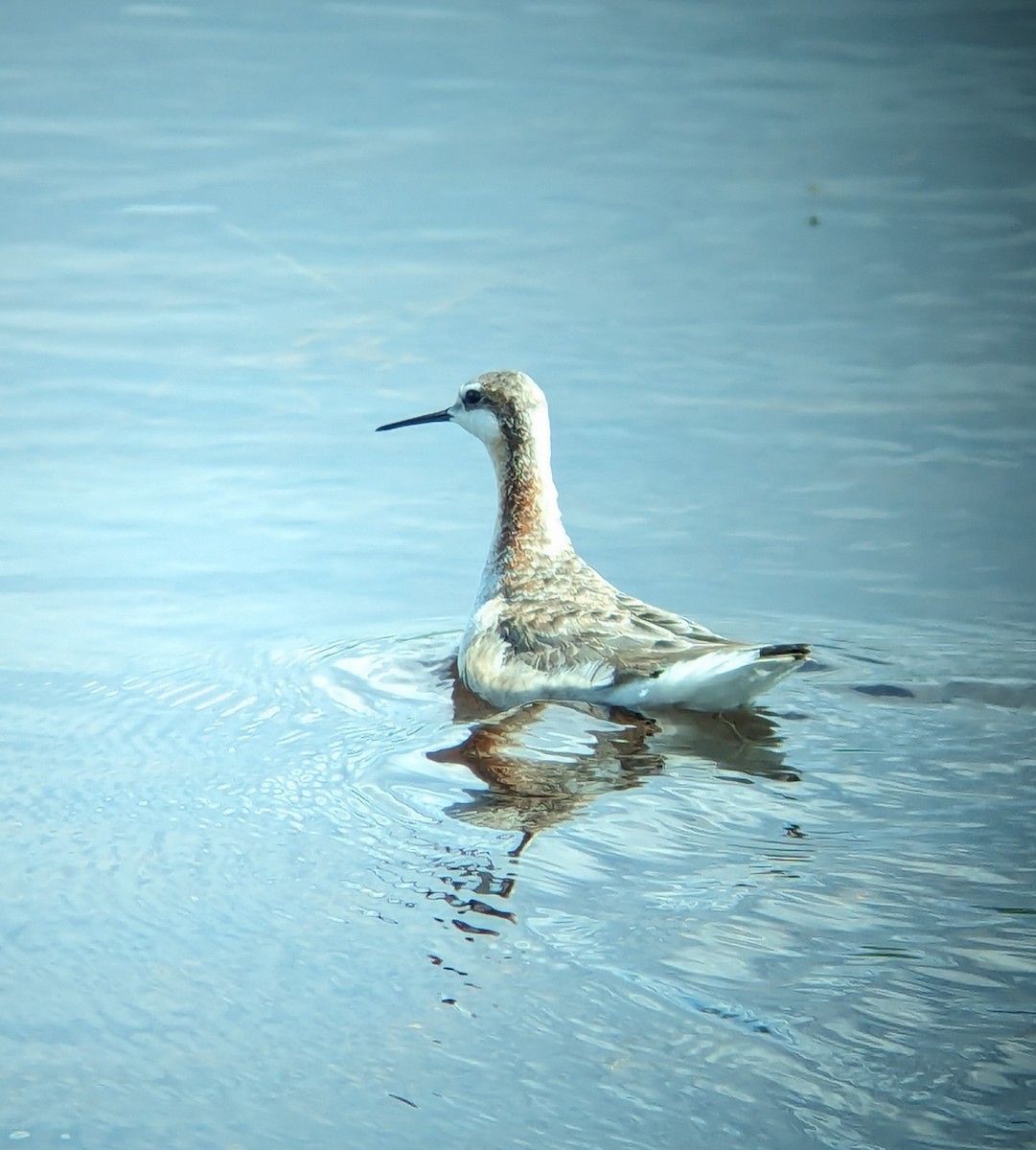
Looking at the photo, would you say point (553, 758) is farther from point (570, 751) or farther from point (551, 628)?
point (551, 628)

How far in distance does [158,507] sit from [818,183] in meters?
5.70

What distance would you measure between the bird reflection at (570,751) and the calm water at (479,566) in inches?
1.3

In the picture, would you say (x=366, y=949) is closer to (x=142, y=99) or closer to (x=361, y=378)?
(x=361, y=378)

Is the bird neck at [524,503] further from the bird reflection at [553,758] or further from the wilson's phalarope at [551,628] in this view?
the bird reflection at [553,758]

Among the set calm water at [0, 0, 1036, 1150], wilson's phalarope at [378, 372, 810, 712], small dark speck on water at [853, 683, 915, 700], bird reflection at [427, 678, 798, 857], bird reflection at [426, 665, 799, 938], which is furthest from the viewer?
small dark speck on water at [853, 683, 915, 700]

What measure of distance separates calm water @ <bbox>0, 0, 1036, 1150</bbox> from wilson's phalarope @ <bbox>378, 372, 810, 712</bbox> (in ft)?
0.54

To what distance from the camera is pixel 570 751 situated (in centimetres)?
658

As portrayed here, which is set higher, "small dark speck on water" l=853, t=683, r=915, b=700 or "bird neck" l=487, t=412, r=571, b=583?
"bird neck" l=487, t=412, r=571, b=583

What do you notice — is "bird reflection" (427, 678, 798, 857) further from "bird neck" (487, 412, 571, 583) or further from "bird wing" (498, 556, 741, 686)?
"bird neck" (487, 412, 571, 583)

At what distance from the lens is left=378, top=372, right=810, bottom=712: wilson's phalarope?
6.76m

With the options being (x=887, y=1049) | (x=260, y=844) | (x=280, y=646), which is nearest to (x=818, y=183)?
(x=280, y=646)

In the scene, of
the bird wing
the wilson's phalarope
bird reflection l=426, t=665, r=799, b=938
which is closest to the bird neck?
the wilson's phalarope

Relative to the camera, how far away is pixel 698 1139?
4.02m

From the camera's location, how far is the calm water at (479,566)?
4445 millimetres
